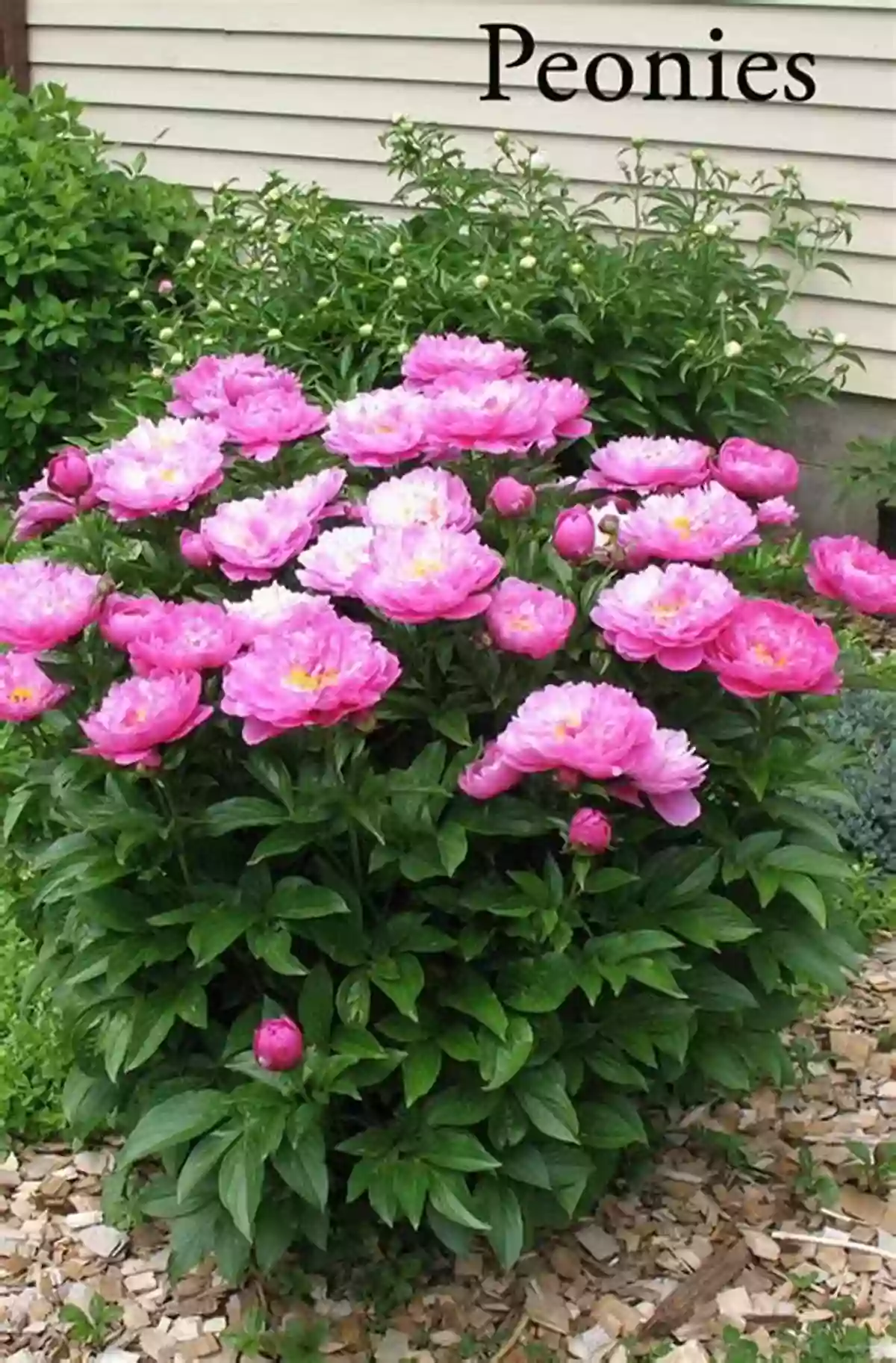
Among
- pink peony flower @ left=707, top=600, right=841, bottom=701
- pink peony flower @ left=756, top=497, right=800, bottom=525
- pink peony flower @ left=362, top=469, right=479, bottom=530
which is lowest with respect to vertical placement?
pink peony flower @ left=707, top=600, right=841, bottom=701

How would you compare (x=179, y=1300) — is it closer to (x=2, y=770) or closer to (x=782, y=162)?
(x=2, y=770)

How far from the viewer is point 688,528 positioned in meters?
1.89

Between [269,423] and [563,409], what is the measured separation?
1.31 ft

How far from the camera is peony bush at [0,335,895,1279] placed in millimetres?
1746

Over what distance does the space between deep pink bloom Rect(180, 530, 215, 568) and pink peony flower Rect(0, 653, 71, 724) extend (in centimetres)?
23

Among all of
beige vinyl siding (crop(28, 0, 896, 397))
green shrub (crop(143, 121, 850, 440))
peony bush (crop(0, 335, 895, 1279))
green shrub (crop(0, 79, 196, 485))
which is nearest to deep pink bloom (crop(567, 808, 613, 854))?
peony bush (crop(0, 335, 895, 1279))

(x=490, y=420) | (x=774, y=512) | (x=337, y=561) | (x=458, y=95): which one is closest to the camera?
(x=337, y=561)

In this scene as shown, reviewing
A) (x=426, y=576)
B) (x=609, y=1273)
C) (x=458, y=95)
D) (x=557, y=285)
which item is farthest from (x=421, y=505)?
(x=458, y=95)

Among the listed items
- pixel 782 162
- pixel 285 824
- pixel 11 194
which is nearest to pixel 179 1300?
pixel 285 824

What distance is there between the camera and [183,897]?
1.91 meters

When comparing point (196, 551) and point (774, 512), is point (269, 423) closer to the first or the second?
point (196, 551)

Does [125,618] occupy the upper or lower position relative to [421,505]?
lower

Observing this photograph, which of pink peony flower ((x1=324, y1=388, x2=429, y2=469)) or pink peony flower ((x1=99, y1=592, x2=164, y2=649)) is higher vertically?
pink peony flower ((x1=324, y1=388, x2=429, y2=469))

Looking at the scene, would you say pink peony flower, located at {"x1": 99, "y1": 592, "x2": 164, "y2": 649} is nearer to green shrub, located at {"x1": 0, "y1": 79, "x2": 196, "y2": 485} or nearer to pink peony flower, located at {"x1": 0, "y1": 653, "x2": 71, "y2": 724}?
pink peony flower, located at {"x1": 0, "y1": 653, "x2": 71, "y2": 724}
